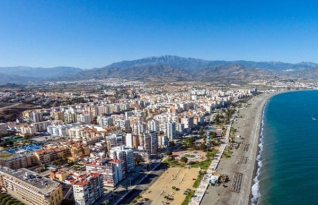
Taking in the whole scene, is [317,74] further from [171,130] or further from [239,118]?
[171,130]

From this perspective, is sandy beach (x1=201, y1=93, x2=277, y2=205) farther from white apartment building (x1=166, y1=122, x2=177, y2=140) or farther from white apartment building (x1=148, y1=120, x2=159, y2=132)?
white apartment building (x1=148, y1=120, x2=159, y2=132)

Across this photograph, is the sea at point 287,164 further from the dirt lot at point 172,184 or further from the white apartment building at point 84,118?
the white apartment building at point 84,118

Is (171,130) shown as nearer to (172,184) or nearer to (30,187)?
(172,184)

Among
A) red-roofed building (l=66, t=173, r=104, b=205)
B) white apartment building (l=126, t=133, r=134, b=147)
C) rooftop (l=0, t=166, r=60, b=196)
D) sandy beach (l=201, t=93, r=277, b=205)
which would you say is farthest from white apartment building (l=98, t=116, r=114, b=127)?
red-roofed building (l=66, t=173, r=104, b=205)

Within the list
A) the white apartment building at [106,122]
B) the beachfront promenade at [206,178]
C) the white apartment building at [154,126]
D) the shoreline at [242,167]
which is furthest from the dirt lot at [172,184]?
the white apartment building at [106,122]

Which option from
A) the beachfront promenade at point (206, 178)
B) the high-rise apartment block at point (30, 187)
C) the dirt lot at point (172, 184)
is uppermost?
the high-rise apartment block at point (30, 187)

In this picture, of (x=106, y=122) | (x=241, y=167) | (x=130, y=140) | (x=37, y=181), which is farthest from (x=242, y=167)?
(x=106, y=122)
